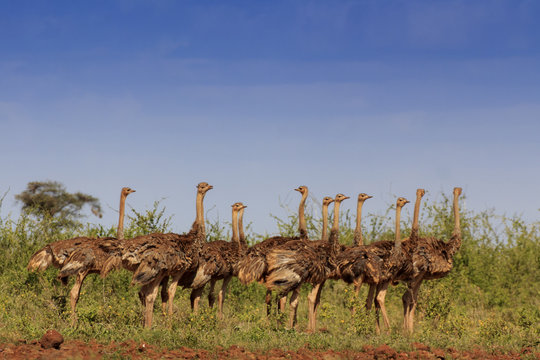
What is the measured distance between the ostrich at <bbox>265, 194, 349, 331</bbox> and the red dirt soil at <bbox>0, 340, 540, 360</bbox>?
2218 millimetres

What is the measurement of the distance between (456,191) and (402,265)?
11.4ft

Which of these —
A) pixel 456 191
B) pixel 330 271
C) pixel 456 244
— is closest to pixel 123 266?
pixel 330 271

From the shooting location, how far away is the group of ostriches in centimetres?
1194

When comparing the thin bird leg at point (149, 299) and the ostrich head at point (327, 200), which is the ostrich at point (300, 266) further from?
the thin bird leg at point (149, 299)

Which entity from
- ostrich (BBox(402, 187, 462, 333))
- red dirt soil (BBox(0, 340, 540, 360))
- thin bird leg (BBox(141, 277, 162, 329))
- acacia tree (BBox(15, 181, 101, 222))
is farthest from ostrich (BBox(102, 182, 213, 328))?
acacia tree (BBox(15, 181, 101, 222))

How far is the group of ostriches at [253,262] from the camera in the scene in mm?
11938

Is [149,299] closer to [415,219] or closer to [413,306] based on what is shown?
[413,306]

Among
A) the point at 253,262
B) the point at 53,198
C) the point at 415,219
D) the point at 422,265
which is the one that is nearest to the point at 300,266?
the point at 253,262

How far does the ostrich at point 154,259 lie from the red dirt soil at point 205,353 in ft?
6.66

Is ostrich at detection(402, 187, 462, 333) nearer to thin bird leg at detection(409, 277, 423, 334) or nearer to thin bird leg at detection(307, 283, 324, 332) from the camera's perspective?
thin bird leg at detection(409, 277, 423, 334)

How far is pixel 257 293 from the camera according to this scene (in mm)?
17906

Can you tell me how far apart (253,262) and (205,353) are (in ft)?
10.5

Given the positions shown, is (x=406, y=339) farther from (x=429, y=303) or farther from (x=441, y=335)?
(x=429, y=303)

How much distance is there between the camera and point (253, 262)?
12.2 metres
